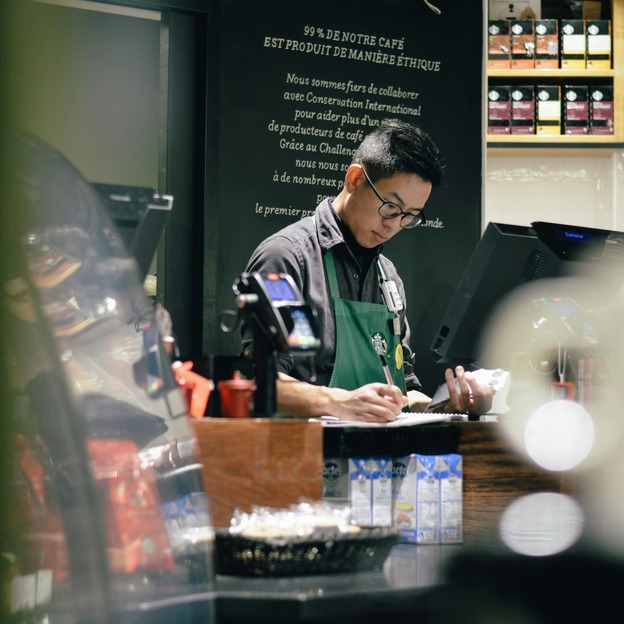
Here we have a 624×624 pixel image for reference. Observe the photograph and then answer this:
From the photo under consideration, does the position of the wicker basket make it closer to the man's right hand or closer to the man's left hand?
the man's right hand

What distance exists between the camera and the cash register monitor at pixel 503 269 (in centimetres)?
233

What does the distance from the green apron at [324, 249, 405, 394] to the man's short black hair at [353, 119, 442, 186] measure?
0.31m

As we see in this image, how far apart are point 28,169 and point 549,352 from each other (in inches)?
69.3

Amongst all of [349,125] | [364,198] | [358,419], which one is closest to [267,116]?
[349,125]

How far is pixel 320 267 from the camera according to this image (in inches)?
113

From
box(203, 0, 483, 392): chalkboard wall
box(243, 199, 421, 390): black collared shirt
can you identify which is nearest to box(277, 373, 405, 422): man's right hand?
box(243, 199, 421, 390): black collared shirt

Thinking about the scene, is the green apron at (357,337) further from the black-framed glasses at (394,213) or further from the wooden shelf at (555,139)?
the wooden shelf at (555,139)

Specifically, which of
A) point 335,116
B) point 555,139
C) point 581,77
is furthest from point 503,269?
point 581,77

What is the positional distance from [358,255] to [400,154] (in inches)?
15.3

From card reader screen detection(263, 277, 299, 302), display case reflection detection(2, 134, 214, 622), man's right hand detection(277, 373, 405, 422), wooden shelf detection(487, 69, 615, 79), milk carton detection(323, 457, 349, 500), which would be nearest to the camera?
display case reflection detection(2, 134, 214, 622)

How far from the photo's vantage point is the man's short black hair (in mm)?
2779

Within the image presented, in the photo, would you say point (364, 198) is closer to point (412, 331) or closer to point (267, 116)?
point (267, 116)

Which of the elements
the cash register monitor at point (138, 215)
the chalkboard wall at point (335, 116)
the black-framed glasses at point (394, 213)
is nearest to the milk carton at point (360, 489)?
the cash register monitor at point (138, 215)

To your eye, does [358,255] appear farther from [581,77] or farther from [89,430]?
[581,77]
